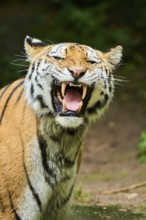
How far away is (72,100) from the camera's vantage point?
3756 millimetres

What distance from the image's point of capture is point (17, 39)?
11086 mm

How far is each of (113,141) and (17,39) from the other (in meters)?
3.68

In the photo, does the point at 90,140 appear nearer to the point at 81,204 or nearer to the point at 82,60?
the point at 81,204

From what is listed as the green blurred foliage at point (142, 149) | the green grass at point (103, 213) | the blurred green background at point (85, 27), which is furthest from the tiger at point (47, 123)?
the blurred green background at point (85, 27)

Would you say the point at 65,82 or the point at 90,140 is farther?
the point at 90,140

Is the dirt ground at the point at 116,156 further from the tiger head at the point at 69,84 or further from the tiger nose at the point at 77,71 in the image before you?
the tiger nose at the point at 77,71

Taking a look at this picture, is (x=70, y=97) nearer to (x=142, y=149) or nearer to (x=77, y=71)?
(x=77, y=71)

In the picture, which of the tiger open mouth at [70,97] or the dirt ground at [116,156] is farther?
the dirt ground at [116,156]

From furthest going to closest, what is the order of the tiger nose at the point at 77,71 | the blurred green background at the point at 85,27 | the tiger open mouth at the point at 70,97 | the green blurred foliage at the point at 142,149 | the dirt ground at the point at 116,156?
the blurred green background at the point at 85,27, the green blurred foliage at the point at 142,149, the dirt ground at the point at 116,156, the tiger open mouth at the point at 70,97, the tiger nose at the point at 77,71

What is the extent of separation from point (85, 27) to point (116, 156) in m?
3.97

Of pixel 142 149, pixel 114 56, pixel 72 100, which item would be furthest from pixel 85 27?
pixel 72 100

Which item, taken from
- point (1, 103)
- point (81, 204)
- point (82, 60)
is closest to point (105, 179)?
point (81, 204)

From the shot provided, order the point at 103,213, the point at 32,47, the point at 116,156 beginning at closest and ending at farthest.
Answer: the point at 32,47 → the point at 103,213 → the point at 116,156

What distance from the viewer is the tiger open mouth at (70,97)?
3736 millimetres
